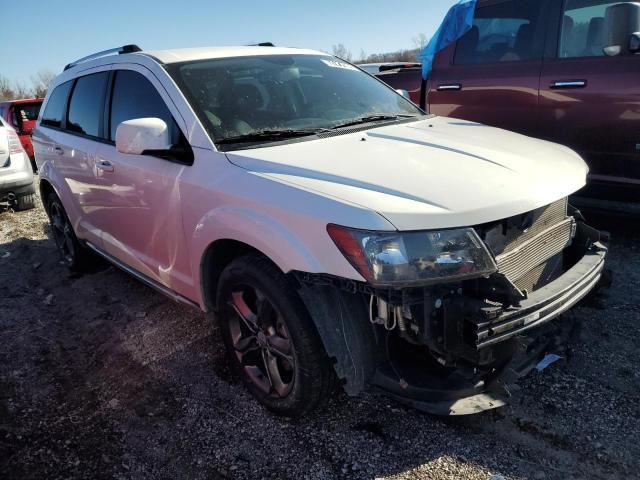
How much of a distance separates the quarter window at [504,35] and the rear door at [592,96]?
0.19 metres

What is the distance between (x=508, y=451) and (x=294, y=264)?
1.22m

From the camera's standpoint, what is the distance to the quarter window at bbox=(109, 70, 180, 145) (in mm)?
2982

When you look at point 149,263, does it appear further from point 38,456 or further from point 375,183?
point 375,183

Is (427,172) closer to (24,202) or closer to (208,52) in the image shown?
(208,52)

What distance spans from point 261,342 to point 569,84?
10.9ft

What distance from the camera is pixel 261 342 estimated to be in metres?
2.63

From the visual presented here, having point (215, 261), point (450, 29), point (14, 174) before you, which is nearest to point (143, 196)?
point (215, 261)

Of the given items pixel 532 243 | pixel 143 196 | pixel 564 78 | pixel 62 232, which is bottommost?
pixel 62 232

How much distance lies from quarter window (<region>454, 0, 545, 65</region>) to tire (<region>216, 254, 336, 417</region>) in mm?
3417

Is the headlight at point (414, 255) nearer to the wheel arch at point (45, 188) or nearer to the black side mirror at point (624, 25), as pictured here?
the black side mirror at point (624, 25)

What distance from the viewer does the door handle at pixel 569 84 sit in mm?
4223

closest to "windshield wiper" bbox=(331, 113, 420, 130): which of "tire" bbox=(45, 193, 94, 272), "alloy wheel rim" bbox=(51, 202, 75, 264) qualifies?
"tire" bbox=(45, 193, 94, 272)

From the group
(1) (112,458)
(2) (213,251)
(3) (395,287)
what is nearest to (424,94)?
(2) (213,251)

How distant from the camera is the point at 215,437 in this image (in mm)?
2541
